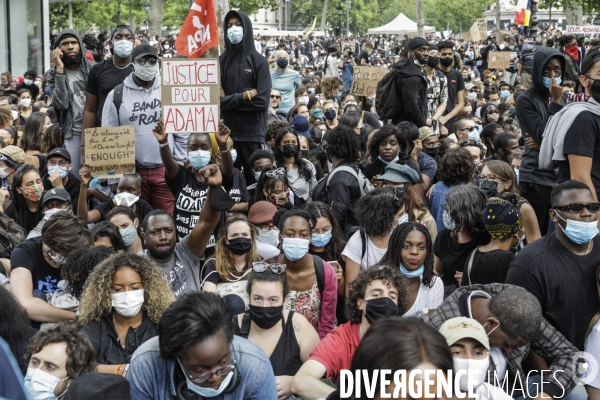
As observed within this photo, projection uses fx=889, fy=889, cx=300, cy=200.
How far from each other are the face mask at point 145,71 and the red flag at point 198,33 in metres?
0.80

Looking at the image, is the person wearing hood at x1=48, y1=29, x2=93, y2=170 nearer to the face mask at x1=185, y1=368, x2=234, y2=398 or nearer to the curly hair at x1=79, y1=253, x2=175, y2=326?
the curly hair at x1=79, y1=253, x2=175, y2=326

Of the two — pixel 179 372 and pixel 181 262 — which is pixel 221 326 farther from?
pixel 181 262

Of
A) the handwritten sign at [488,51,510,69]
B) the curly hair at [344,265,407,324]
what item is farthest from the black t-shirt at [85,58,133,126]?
the handwritten sign at [488,51,510,69]

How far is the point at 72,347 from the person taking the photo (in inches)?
175

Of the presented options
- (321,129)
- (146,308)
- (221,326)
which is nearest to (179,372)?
(221,326)

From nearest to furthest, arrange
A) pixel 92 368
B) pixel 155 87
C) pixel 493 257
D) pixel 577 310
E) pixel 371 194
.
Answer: pixel 92 368
pixel 577 310
pixel 493 257
pixel 371 194
pixel 155 87

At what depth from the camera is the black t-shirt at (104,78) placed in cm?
833

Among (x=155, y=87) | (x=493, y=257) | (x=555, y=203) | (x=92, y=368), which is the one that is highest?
(x=155, y=87)

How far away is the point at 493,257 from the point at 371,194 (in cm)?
138

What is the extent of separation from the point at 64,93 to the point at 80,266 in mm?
3791

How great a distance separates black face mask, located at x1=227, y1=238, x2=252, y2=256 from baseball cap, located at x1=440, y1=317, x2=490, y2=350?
7.06ft

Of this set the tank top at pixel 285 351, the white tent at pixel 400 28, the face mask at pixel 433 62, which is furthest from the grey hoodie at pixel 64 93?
the white tent at pixel 400 28

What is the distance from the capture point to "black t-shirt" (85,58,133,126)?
833 centimetres

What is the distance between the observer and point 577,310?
4.88 meters
